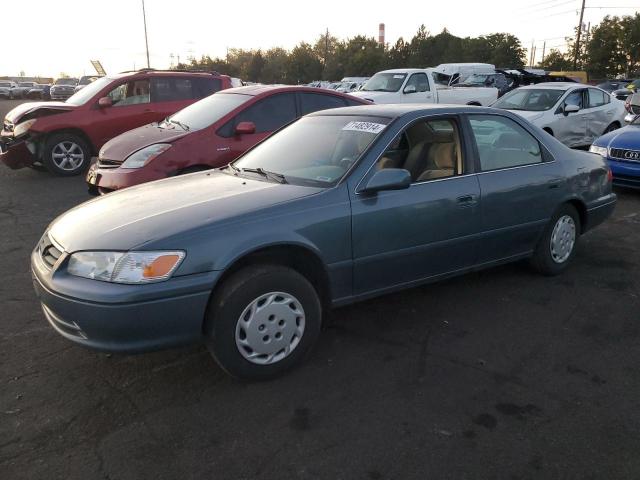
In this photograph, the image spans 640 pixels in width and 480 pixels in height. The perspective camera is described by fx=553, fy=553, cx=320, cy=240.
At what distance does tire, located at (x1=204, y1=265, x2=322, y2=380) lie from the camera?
2939mm

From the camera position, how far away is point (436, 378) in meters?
3.20

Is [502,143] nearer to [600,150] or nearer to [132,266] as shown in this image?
[132,266]

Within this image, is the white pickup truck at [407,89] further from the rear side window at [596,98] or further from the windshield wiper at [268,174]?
the windshield wiper at [268,174]

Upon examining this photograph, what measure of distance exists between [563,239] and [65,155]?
8.19 m

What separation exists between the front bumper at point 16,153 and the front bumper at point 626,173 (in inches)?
362

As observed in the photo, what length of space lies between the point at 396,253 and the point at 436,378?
33.3 inches

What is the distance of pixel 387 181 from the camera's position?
3.38 meters

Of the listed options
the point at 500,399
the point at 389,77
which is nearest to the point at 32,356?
the point at 500,399

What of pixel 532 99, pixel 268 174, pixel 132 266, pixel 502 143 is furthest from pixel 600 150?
pixel 132 266

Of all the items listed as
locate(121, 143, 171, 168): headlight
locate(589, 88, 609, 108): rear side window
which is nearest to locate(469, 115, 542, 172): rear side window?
locate(121, 143, 171, 168): headlight

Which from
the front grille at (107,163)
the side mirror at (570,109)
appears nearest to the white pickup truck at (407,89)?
the side mirror at (570,109)

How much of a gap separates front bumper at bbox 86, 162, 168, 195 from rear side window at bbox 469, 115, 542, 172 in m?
3.43

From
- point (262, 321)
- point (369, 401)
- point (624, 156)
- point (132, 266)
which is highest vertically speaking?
point (132, 266)

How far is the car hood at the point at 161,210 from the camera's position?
9.60 feet
